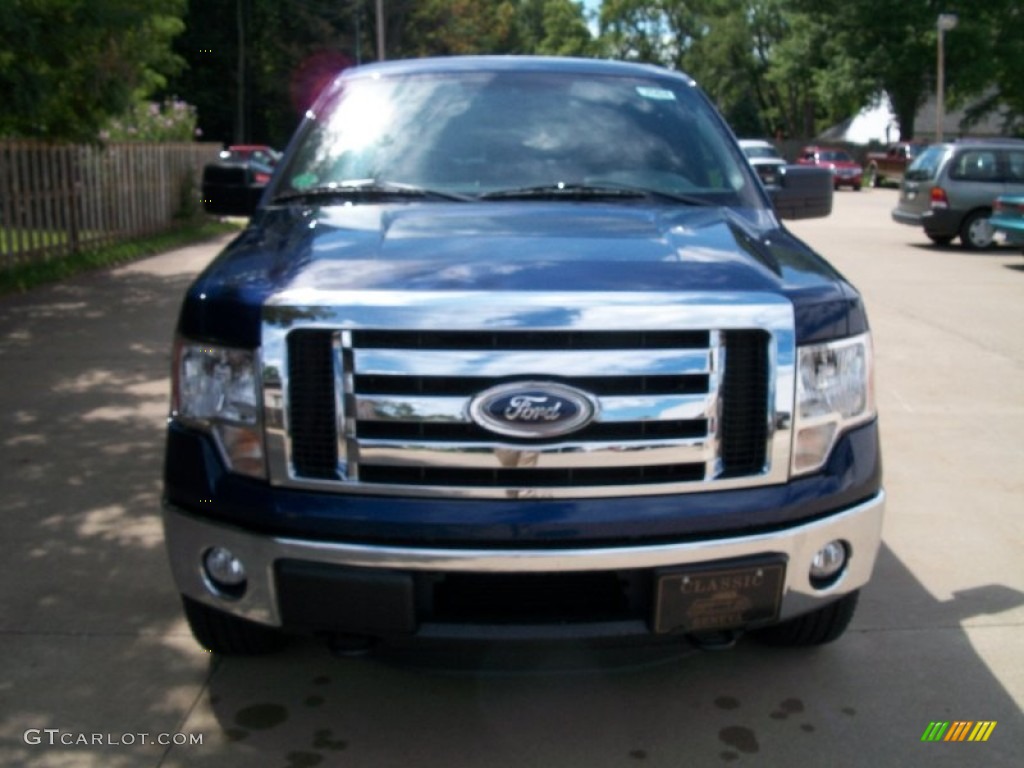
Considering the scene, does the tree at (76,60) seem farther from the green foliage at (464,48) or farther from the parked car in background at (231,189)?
the green foliage at (464,48)

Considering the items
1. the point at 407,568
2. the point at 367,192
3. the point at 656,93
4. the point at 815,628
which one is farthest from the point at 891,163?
the point at 407,568

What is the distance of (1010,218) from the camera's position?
1611 cm

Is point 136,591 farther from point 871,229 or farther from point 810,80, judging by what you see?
point 810,80

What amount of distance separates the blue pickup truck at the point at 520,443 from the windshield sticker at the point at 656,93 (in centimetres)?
162

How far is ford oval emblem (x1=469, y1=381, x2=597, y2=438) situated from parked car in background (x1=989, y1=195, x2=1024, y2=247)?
48.0 feet

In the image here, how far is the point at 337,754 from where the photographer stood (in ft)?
10.9

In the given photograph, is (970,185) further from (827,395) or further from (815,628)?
(827,395)

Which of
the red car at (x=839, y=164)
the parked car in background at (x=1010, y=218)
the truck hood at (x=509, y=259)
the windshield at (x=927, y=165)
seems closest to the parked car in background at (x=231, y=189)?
the truck hood at (x=509, y=259)

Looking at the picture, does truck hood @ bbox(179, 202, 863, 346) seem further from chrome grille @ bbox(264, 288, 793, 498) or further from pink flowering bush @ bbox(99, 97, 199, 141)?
pink flowering bush @ bbox(99, 97, 199, 141)

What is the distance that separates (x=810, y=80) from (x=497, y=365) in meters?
55.7

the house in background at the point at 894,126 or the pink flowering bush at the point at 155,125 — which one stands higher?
the house in background at the point at 894,126

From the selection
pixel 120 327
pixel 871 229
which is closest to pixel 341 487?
pixel 120 327

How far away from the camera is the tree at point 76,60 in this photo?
1059 cm

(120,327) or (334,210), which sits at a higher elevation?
(334,210)
